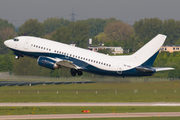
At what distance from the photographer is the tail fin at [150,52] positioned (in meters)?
64.5

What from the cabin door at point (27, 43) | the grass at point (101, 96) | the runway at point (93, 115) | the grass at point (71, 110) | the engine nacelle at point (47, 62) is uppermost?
the cabin door at point (27, 43)

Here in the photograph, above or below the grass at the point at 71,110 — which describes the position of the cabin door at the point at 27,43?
above

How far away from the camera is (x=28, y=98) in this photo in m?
88.6

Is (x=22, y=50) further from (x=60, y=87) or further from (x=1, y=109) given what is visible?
(x=60, y=87)

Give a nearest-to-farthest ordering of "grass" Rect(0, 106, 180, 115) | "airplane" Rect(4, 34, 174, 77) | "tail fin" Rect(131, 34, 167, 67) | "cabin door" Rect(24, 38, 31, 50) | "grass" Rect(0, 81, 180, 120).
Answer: "airplane" Rect(4, 34, 174, 77) → "tail fin" Rect(131, 34, 167, 67) → "grass" Rect(0, 106, 180, 115) → "cabin door" Rect(24, 38, 31, 50) → "grass" Rect(0, 81, 180, 120)

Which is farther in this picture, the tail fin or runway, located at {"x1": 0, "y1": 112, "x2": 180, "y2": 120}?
the tail fin

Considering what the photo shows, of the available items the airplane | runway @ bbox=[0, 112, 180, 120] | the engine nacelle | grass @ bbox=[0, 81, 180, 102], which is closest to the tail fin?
the airplane

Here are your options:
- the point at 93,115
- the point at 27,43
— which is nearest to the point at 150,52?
the point at 93,115

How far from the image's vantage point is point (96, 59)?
64312mm

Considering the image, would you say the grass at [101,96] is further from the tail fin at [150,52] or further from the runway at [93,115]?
the tail fin at [150,52]

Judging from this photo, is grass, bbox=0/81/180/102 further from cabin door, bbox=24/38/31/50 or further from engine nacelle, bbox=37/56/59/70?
cabin door, bbox=24/38/31/50

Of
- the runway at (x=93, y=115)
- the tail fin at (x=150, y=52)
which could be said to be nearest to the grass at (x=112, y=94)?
the tail fin at (x=150, y=52)

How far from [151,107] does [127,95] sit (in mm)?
23236

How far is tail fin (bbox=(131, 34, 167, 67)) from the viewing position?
212 feet
